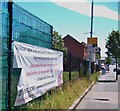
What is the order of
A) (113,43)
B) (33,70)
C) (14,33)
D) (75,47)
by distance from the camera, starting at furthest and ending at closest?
(75,47) → (113,43) → (33,70) → (14,33)

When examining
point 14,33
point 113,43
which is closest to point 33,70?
point 14,33

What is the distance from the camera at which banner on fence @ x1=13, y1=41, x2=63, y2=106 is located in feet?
25.9

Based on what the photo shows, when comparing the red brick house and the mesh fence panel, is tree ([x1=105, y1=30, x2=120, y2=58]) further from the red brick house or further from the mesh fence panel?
the mesh fence panel

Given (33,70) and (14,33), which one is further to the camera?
(33,70)

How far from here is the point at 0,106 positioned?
298 inches

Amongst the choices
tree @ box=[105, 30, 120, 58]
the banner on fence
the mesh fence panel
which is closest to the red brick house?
tree @ box=[105, 30, 120, 58]

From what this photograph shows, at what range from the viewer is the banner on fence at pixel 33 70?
789 cm

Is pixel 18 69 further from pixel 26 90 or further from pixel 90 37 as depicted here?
pixel 90 37

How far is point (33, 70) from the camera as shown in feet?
29.7

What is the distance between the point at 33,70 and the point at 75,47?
63.0 metres

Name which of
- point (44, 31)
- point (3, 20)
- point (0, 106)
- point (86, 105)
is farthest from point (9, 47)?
point (86, 105)

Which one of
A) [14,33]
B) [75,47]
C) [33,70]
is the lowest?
[33,70]

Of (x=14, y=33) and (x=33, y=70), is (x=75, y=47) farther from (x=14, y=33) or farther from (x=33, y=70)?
(x=14, y=33)

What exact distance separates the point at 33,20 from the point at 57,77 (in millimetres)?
3443
